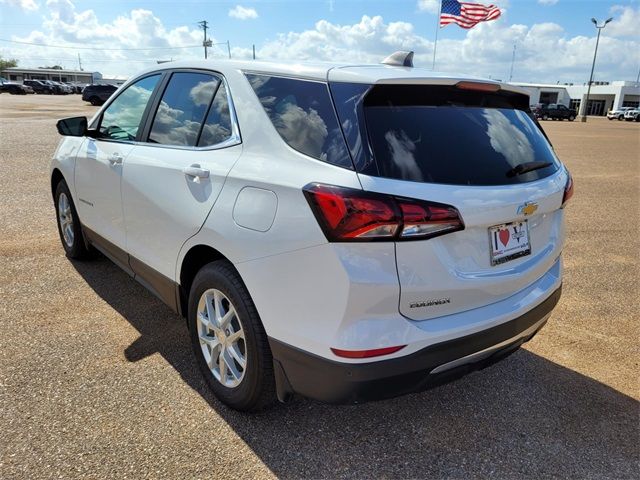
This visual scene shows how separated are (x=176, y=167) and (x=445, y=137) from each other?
150 cm

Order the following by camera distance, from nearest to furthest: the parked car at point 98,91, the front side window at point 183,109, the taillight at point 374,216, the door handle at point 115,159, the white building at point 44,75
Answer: the taillight at point 374,216
the front side window at point 183,109
the door handle at point 115,159
the parked car at point 98,91
the white building at point 44,75

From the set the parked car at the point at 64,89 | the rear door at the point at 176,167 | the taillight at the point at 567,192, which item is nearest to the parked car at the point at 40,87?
the parked car at the point at 64,89

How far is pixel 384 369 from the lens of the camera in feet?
6.86

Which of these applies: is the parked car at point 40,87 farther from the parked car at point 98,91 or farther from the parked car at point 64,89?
the parked car at point 98,91

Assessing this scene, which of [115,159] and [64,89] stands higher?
[115,159]

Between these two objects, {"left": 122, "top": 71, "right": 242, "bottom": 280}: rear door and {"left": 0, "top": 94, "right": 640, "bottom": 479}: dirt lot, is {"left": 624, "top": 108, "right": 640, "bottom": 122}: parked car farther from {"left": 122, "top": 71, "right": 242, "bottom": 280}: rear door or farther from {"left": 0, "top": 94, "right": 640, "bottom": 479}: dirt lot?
{"left": 122, "top": 71, "right": 242, "bottom": 280}: rear door

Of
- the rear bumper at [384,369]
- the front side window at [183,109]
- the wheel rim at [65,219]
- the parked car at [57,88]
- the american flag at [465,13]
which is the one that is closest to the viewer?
the rear bumper at [384,369]

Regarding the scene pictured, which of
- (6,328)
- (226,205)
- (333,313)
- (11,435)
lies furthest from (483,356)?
(6,328)

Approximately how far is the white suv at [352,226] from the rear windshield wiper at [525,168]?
0.09 ft

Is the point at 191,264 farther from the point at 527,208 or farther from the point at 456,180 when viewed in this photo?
the point at 527,208

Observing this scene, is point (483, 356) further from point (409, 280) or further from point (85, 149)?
point (85, 149)

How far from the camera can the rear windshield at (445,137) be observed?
83.1 inches

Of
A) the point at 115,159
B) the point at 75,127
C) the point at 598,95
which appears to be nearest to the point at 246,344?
the point at 115,159

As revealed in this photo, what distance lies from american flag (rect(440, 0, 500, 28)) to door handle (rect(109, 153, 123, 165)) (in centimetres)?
2609
